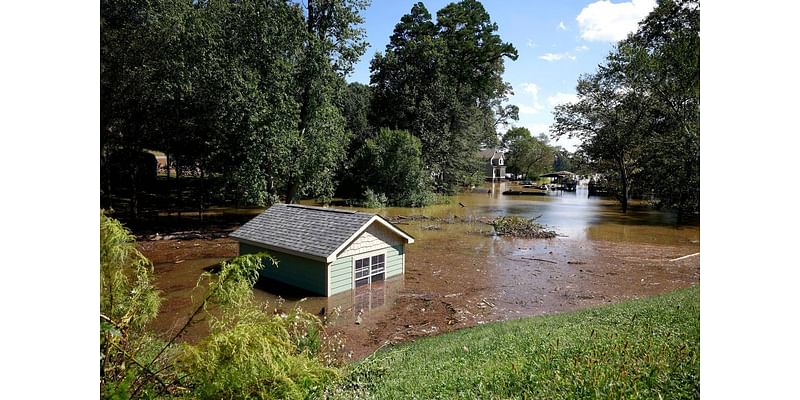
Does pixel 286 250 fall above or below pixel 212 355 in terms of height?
below

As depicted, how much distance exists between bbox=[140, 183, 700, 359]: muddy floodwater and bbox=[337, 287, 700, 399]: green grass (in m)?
1.79

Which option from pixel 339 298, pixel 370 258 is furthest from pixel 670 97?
pixel 339 298

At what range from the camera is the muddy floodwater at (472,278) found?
8.63 meters

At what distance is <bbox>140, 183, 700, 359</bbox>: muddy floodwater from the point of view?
863 cm

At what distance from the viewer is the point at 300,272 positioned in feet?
33.6

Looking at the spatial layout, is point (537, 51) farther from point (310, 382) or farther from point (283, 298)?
point (283, 298)

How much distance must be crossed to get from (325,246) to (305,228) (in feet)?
3.96

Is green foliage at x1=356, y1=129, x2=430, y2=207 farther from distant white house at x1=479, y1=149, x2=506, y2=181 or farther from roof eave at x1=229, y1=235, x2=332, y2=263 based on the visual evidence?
distant white house at x1=479, y1=149, x2=506, y2=181

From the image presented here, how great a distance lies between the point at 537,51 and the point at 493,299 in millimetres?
5594

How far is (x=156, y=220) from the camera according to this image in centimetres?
2086

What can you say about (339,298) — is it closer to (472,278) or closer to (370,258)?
(370,258)

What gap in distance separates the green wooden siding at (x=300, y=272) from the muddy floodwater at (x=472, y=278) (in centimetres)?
21

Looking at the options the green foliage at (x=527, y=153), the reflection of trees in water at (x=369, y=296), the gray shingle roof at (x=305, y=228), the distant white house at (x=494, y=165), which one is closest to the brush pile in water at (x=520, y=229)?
the reflection of trees in water at (x=369, y=296)

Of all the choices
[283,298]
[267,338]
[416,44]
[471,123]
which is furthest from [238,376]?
[471,123]
